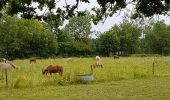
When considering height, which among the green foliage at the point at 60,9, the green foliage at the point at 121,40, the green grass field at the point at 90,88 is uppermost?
the green foliage at the point at 121,40

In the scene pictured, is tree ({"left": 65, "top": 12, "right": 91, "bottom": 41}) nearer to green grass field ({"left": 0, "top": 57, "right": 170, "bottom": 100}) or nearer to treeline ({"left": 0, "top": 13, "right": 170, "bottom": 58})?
treeline ({"left": 0, "top": 13, "right": 170, "bottom": 58})

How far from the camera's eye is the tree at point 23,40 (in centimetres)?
9619

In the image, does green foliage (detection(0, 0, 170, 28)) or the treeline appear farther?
the treeline

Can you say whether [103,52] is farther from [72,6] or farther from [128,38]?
[72,6]

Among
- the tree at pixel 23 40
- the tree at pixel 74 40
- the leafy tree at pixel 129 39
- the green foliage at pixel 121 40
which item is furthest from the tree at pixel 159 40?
the tree at pixel 23 40

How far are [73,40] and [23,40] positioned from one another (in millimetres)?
11509

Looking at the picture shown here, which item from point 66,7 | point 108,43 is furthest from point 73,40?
point 66,7

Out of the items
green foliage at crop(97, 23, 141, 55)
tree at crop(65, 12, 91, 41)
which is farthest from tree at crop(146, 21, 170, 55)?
tree at crop(65, 12, 91, 41)

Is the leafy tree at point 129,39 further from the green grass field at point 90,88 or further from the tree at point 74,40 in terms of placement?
the green grass field at point 90,88

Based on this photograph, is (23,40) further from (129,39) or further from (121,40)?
(129,39)

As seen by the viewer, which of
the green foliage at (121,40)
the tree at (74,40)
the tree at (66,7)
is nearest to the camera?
the tree at (66,7)

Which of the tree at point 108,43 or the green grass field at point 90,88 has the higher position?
the tree at point 108,43

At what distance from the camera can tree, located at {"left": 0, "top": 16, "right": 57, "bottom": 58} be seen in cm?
9619

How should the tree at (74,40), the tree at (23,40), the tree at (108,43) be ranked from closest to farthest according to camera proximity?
1. the tree at (23,40)
2. the tree at (74,40)
3. the tree at (108,43)
